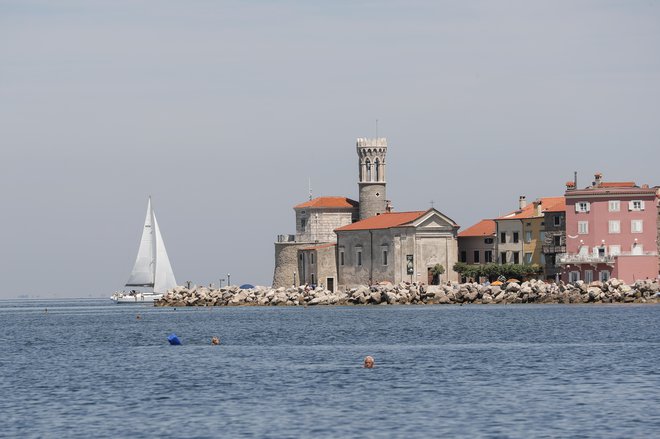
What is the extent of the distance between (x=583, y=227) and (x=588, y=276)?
4103 millimetres

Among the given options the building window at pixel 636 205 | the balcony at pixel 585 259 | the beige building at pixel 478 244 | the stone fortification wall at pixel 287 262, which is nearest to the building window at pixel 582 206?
the building window at pixel 636 205

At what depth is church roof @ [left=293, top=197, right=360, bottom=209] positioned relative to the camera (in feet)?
469

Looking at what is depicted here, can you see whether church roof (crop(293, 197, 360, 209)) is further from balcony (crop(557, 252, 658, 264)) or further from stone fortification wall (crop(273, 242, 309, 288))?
balcony (crop(557, 252, 658, 264))

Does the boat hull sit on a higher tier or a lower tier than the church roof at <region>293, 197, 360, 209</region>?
lower

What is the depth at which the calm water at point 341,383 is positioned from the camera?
31.4 m

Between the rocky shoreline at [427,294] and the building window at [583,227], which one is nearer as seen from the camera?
the rocky shoreline at [427,294]

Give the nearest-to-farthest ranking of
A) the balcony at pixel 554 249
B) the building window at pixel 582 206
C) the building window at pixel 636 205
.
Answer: the building window at pixel 636 205
the building window at pixel 582 206
the balcony at pixel 554 249

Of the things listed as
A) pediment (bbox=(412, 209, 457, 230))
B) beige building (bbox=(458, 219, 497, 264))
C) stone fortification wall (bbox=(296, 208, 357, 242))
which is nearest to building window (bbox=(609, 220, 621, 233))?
beige building (bbox=(458, 219, 497, 264))

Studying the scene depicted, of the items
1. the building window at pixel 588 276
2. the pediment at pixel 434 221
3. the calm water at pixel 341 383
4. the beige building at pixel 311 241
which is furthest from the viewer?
the beige building at pixel 311 241

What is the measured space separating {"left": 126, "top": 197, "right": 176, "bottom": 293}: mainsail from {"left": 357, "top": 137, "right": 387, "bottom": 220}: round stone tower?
20.9 m

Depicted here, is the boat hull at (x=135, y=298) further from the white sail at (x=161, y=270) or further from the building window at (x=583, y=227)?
the building window at (x=583, y=227)

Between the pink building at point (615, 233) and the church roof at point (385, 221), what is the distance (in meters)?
18.4

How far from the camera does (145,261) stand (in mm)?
137250

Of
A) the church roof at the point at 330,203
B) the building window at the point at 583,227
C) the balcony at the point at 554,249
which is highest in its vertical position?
the church roof at the point at 330,203
